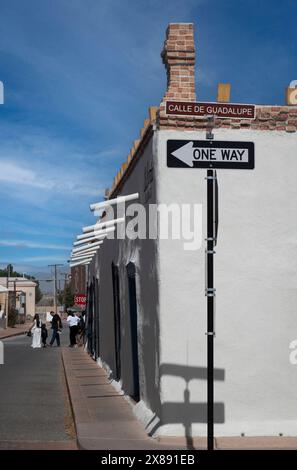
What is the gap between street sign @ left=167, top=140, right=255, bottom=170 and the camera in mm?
6004

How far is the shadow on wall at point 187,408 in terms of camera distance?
7.86 m

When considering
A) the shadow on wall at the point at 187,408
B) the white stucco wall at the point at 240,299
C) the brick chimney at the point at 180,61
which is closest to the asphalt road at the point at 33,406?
the shadow on wall at the point at 187,408

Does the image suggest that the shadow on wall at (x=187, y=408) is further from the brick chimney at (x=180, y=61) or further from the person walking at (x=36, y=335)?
the person walking at (x=36, y=335)

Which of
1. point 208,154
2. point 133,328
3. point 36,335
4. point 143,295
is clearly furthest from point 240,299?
point 36,335

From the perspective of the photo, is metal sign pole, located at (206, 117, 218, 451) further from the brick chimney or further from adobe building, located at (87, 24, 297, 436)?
the brick chimney

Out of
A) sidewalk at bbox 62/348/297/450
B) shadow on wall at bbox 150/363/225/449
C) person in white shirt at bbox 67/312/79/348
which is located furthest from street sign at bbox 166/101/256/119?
person in white shirt at bbox 67/312/79/348

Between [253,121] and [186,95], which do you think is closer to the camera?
[253,121]

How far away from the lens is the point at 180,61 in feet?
29.3

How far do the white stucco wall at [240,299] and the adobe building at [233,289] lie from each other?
1 centimetres

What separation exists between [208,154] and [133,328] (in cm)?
554

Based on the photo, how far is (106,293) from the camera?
53.0ft

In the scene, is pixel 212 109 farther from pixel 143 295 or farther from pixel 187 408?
pixel 187 408

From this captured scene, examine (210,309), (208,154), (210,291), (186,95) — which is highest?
(186,95)
